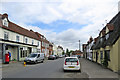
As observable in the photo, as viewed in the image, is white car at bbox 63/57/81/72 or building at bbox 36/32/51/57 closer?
white car at bbox 63/57/81/72

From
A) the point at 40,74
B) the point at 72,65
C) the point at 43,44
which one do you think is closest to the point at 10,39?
the point at 40,74

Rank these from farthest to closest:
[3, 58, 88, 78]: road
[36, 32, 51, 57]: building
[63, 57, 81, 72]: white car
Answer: [36, 32, 51, 57]: building
[63, 57, 81, 72]: white car
[3, 58, 88, 78]: road

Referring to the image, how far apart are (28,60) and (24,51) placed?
7.61 meters

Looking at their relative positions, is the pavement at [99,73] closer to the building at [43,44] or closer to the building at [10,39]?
the building at [10,39]

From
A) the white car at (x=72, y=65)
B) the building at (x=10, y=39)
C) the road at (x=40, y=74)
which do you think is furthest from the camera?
the building at (x=10, y=39)

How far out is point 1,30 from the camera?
64.9 feet

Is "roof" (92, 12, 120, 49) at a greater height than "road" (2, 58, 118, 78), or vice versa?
"roof" (92, 12, 120, 49)

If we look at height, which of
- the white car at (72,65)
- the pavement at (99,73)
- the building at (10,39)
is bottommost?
the pavement at (99,73)

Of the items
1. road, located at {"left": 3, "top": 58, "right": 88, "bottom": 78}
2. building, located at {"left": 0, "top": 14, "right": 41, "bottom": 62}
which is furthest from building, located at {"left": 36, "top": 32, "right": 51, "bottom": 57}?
road, located at {"left": 3, "top": 58, "right": 88, "bottom": 78}

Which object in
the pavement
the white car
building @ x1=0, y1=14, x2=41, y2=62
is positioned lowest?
the pavement

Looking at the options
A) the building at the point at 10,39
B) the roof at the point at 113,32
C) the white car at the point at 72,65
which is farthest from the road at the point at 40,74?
the building at the point at 10,39

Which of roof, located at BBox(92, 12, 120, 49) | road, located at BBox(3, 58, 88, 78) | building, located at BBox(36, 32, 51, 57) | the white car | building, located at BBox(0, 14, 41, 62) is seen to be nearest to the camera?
road, located at BBox(3, 58, 88, 78)

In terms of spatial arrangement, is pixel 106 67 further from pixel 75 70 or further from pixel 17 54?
pixel 17 54

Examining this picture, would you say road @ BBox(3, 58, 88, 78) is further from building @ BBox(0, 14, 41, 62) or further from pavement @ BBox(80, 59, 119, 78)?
building @ BBox(0, 14, 41, 62)
